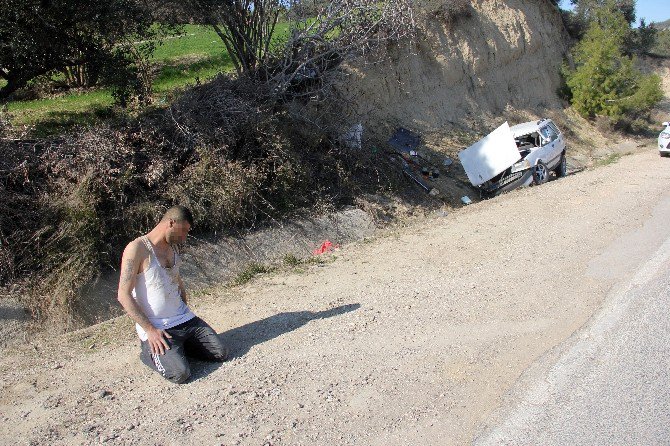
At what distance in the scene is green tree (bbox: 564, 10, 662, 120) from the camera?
84.5 ft

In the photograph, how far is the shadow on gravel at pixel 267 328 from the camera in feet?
20.1

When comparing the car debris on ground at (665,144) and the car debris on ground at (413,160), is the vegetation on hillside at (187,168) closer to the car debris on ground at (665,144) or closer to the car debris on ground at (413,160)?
the car debris on ground at (413,160)

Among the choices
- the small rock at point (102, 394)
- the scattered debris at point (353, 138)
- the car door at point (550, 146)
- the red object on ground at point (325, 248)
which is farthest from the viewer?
the car door at point (550, 146)

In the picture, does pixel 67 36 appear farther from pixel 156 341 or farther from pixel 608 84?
pixel 608 84

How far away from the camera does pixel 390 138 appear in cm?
1706

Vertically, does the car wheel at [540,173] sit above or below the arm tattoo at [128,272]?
below

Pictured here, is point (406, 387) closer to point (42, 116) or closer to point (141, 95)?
point (141, 95)

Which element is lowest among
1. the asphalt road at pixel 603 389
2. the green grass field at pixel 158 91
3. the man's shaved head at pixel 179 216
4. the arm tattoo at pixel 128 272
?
the asphalt road at pixel 603 389

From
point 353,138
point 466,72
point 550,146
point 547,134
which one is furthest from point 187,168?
point 466,72

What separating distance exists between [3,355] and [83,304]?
60.1 inches

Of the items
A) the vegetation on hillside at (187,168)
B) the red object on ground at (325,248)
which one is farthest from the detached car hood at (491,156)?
the red object on ground at (325,248)

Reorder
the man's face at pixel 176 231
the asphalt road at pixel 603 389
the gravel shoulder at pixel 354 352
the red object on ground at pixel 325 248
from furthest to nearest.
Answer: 1. the red object on ground at pixel 325 248
2. the man's face at pixel 176 231
3. the gravel shoulder at pixel 354 352
4. the asphalt road at pixel 603 389

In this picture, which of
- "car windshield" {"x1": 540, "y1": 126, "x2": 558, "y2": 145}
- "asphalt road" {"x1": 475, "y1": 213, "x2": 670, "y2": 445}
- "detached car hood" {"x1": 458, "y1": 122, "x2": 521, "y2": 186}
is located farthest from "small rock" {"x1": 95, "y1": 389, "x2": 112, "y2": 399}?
"car windshield" {"x1": 540, "y1": 126, "x2": 558, "y2": 145}

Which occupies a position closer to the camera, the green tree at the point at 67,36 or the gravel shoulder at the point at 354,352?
the gravel shoulder at the point at 354,352
